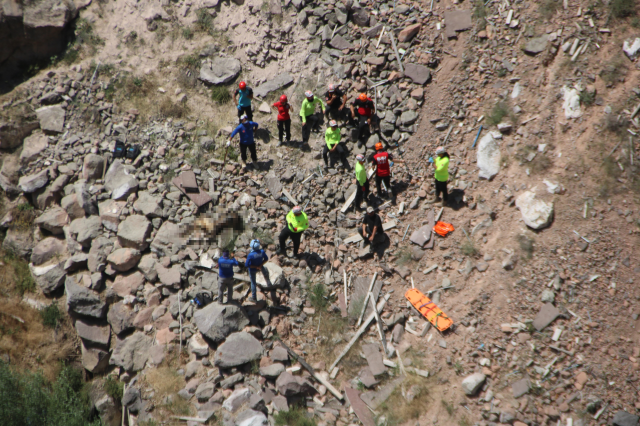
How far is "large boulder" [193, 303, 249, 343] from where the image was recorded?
10055 mm

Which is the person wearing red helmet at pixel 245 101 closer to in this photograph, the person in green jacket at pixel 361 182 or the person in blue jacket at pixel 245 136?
the person in blue jacket at pixel 245 136

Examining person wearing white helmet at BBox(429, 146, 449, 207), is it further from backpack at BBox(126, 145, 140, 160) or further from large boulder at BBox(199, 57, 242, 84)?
backpack at BBox(126, 145, 140, 160)

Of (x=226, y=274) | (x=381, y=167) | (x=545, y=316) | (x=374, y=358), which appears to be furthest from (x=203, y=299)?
(x=545, y=316)

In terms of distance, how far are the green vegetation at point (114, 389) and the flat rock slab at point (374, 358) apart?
6.80 metres

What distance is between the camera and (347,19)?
597 inches

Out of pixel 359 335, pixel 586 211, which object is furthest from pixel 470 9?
pixel 359 335

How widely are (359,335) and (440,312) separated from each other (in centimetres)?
224

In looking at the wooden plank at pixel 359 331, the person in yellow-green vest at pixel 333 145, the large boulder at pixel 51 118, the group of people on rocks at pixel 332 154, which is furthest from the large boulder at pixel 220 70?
the wooden plank at pixel 359 331

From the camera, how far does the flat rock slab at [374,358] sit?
9.80 meters

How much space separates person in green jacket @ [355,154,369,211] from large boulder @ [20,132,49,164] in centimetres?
1182

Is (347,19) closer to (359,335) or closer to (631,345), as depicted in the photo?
(359,335)

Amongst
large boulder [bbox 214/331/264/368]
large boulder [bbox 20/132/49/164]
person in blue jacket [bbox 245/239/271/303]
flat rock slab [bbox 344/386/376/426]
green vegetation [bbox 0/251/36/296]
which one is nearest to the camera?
flat rock slab [bbox 344/386/376/426]

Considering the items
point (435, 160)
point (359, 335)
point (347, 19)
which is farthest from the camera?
point (347, 19)

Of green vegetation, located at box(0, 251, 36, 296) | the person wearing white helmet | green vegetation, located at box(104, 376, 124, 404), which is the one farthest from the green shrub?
the person wearing white helmet
